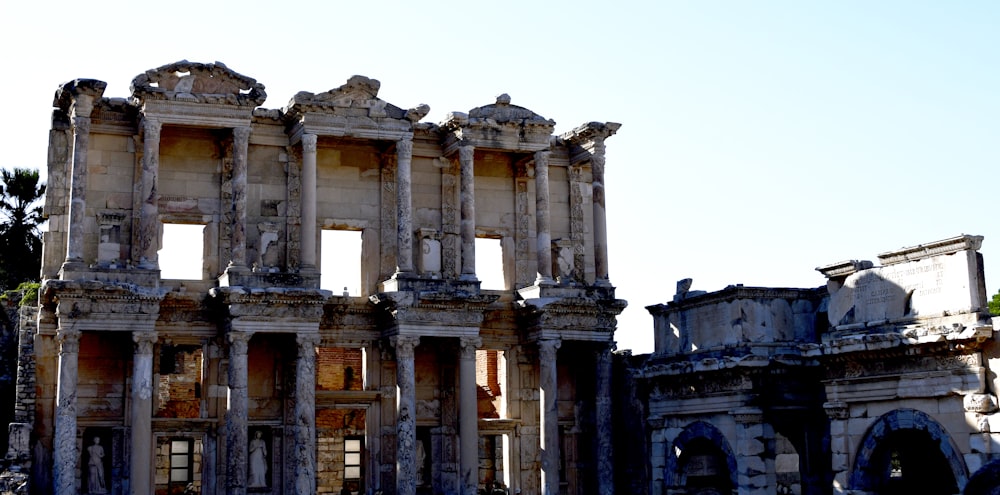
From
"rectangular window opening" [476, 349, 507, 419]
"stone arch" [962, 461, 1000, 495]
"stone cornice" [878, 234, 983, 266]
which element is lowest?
"stone arch" [962, 461, 1000, 495]

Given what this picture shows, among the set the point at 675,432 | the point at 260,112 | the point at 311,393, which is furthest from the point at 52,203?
the point at 675,432

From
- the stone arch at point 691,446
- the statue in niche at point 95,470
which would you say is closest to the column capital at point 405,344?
the stone arch at point 691,446

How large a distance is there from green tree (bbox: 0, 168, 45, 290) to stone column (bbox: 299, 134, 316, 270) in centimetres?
1605

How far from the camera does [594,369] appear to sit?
27.9 meters

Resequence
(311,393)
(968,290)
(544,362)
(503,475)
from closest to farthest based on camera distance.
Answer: (968,290) → (311,393) → (544,362) → (503,475)

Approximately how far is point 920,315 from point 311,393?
→ 11326 millimetres

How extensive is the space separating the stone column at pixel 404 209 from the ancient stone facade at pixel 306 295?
0.04 m

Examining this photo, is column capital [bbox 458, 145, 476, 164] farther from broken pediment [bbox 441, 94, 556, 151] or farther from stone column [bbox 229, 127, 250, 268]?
stone column [bbox 229, 127, 250, 268]

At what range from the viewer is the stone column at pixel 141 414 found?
79.5 feet

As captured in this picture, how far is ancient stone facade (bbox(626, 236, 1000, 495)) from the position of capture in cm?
1955

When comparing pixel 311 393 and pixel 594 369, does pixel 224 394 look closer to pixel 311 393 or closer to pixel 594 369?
pixel 311 393

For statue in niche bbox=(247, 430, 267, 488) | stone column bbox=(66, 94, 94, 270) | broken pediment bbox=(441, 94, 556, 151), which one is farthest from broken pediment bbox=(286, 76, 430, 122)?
statue in niche bbox=(247, 430, 267, 488)

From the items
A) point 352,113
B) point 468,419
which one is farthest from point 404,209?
point 468,419

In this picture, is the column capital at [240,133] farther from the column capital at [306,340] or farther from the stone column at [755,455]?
the stone column at [755,455]
